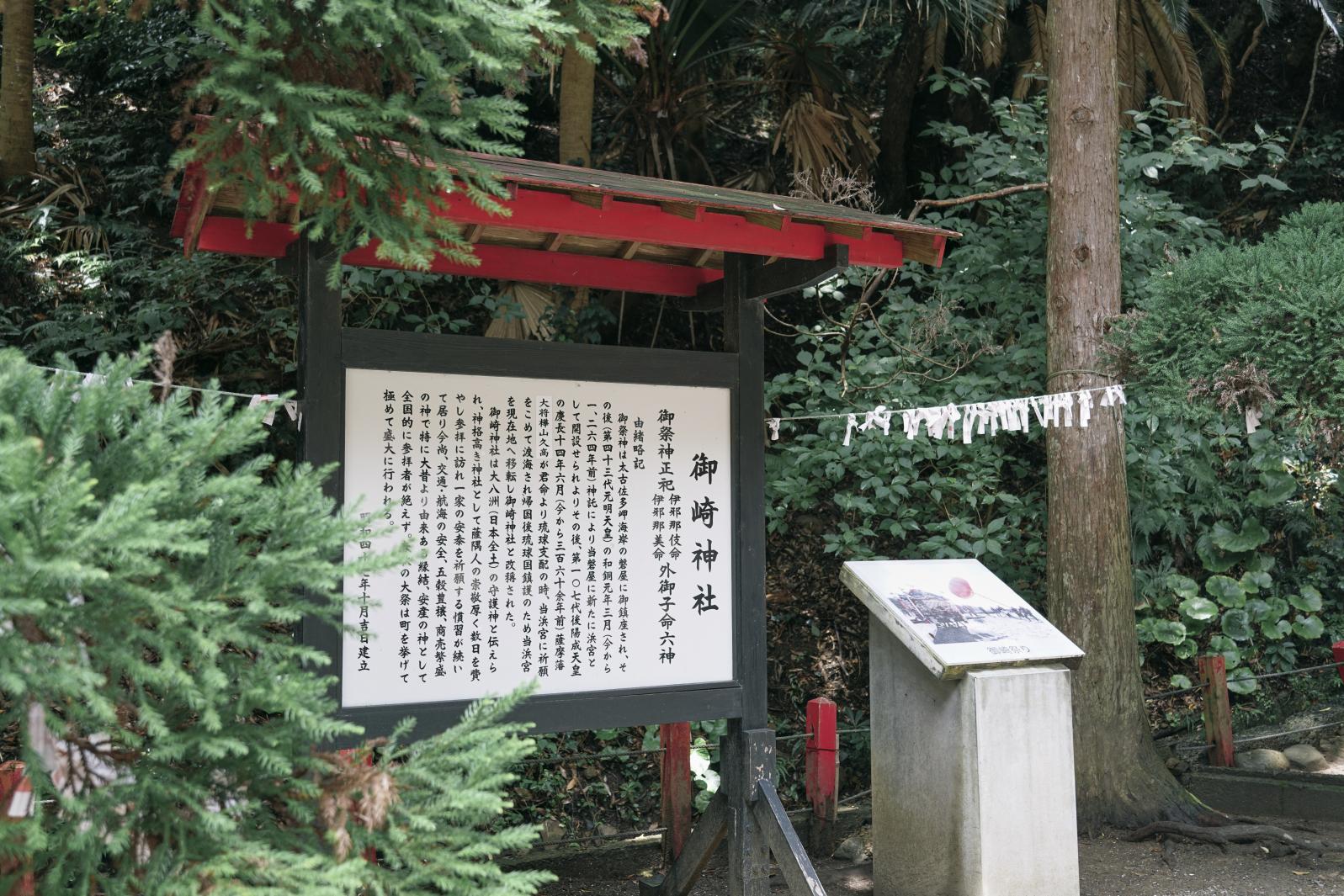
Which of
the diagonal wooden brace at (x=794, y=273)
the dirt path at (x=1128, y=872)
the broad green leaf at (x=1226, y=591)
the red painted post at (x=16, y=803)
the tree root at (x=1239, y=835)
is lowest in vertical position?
the dirt path at (x=1128, y=872)

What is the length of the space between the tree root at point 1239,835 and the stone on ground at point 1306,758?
1.21 meters

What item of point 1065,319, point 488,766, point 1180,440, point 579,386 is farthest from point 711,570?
point 1180,440

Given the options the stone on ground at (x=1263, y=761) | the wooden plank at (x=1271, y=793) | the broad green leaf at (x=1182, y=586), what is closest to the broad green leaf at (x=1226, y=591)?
the broad green leaf at (x=1182, y=586)

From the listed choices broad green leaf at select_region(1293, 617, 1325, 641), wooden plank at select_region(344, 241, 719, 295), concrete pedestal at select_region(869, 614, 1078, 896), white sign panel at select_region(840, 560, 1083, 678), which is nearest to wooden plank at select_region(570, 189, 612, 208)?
wooden plank at select_region(344, 241, 719, 295)

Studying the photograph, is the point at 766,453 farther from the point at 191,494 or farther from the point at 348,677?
the point at 191,494

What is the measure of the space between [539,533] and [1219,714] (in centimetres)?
442

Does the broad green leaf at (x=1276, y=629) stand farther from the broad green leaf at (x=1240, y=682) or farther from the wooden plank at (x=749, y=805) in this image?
the wooden plank at (x=749, y=805)

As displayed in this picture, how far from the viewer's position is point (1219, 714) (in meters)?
6.13

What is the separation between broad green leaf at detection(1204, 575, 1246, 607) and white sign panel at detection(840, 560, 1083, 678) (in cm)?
321

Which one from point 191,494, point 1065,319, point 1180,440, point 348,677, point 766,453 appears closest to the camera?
point 191,494

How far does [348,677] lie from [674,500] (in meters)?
1.28

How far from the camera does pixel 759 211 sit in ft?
11.9

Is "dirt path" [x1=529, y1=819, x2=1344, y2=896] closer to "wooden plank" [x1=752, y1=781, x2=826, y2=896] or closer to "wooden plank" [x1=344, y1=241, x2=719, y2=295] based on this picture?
"wooden plank" [x1=752, y1=781, x2=826, y2=896]

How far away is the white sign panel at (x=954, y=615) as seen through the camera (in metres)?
4.26
